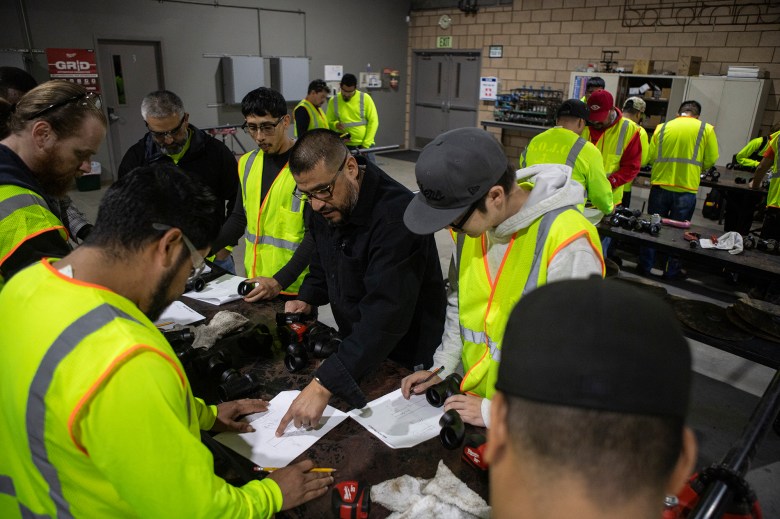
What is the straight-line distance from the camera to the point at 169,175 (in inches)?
43.5

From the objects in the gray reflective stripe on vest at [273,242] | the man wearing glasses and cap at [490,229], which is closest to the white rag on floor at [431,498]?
the man wearing glasses and cap at [490,229]

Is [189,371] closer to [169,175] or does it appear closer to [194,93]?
[169,175]

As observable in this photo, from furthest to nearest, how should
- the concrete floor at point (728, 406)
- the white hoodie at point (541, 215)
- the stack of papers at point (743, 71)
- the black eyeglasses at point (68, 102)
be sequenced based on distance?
1. the stack of papers at point (743, 71)
2. the concrete floor at point (728, 406)
3. the black eyeglasses at point (68, 102)
4. the white hoodie at point (541, 215)

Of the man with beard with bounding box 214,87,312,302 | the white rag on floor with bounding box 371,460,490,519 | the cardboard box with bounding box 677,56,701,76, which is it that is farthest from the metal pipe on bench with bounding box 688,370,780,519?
the cardboard box with bounding box 677,56,701,76

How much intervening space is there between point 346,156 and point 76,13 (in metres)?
7.47

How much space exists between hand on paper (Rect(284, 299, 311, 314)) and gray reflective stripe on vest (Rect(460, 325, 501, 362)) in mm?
767

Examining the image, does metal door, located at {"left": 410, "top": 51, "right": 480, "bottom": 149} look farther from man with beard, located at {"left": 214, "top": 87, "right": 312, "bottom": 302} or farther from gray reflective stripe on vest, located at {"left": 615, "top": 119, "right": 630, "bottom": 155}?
man with beard, located at {"left": 214, "top": 87, "right": 312, "bottom": 302}

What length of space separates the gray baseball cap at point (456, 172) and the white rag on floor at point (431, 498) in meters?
0.66

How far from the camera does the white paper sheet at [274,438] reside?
4.69 ft

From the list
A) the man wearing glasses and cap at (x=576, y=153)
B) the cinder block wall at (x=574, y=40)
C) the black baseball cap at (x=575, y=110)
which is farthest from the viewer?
the cinder block wall at (x=574, y=40)

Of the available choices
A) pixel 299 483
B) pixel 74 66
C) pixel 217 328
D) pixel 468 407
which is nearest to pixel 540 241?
pixel 468 407

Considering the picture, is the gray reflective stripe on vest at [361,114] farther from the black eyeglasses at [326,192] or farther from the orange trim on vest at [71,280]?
the orange trim on vest at [71,280]

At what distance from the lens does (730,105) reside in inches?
274

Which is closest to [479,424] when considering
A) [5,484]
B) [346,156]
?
[346,156]
